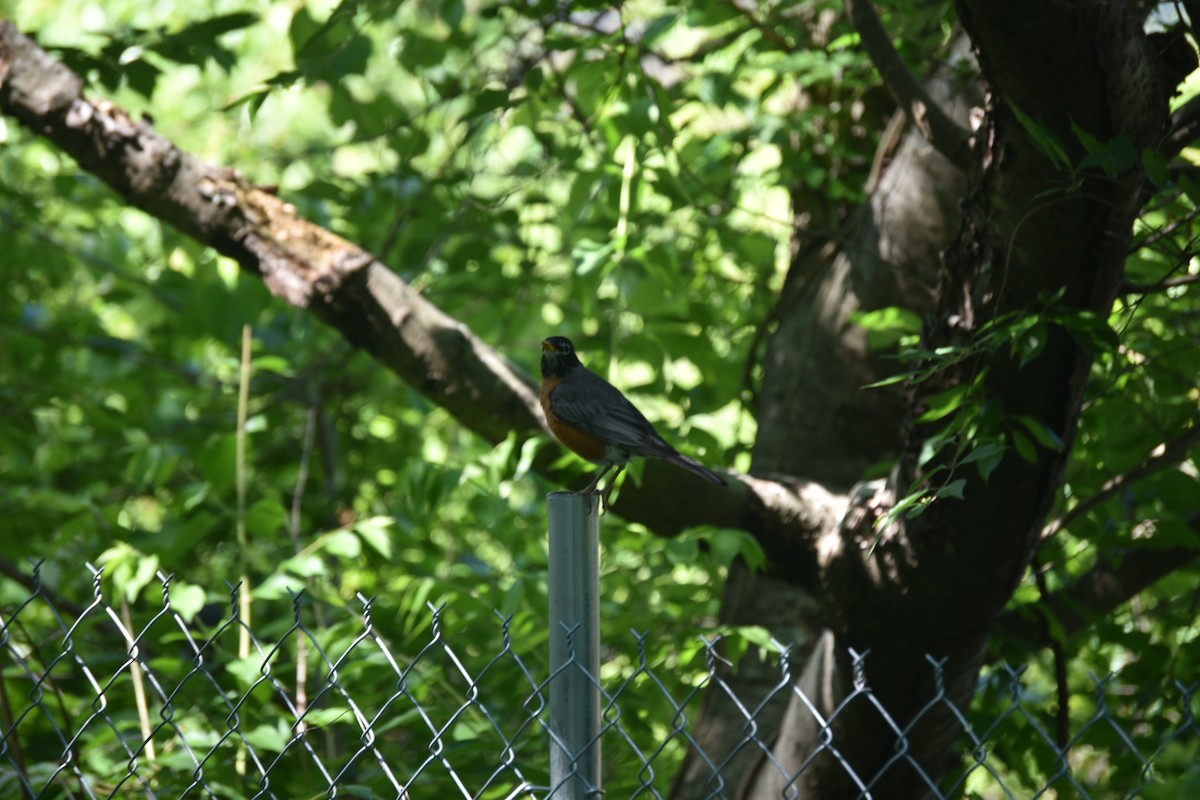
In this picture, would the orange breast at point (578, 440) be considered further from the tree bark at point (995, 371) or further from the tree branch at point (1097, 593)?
the tree branch at point (1097, 593)

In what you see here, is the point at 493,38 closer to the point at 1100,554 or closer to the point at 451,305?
the point at 451,305

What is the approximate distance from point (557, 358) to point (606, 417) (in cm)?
57

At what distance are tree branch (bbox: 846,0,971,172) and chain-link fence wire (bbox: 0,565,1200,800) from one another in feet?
4.13

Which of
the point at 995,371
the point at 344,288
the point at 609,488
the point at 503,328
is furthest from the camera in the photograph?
the point at 503,328

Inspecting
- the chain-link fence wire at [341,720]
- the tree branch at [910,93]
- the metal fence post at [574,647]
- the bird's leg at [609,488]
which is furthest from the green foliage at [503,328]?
the metal fence post at [574,647]

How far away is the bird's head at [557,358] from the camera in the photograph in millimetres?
3389

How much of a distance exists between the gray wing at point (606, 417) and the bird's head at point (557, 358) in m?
0.28

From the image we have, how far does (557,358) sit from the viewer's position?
11.1ft

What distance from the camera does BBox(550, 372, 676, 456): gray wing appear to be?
111 inches

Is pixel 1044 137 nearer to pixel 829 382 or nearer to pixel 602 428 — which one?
pixel 602 428

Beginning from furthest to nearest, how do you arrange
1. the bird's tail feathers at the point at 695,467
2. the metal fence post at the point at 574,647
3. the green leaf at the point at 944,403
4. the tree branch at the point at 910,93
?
the bird's tail feathers at the point at 695,467
the tree branch at the point at 910,93
the green leaf at the point at 944,403
the metal fence post at the point at 574,647

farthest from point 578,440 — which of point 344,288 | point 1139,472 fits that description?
point 1139,472

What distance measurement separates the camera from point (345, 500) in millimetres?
5215

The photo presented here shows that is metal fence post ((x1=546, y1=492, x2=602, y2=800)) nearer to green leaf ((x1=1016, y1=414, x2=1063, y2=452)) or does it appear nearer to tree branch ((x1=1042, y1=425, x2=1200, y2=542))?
green leaf ((x1=1016, y1=414, x2=1063, y2=452))
